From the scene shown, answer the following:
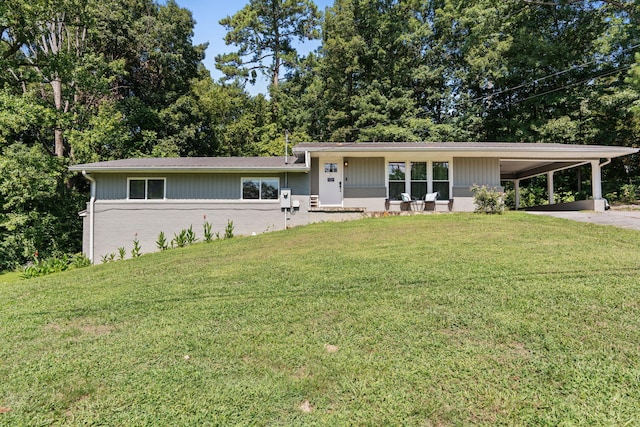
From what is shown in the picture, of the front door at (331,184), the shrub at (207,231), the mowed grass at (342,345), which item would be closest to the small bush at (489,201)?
the front door at (331,184)

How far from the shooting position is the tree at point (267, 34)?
28516mm

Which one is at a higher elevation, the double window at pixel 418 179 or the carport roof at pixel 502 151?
the carport roof at pixel 502 151

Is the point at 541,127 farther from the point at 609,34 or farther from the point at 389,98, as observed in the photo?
the point at 389,98

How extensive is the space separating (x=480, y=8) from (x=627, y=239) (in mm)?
18830

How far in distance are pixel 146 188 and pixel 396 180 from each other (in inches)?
369

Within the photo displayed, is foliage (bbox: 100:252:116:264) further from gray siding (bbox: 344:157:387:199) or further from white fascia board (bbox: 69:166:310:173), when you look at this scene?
gray siding (bbox: 344:157:387:199)

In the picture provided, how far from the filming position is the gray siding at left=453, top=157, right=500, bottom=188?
1321 cm

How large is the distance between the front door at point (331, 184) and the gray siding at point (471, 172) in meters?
4.44

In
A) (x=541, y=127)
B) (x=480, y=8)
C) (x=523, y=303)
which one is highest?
(x=480, y=8)

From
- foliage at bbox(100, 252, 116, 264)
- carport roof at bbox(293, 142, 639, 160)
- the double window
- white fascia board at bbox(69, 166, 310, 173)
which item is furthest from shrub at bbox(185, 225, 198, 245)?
the double window

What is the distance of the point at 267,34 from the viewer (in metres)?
29.3

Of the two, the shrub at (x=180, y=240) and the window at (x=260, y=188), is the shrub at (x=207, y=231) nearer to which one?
the shrub at (x=180, y=240)

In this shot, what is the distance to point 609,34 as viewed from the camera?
1947 centimetres

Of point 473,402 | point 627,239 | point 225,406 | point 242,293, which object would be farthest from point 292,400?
point 627,239
